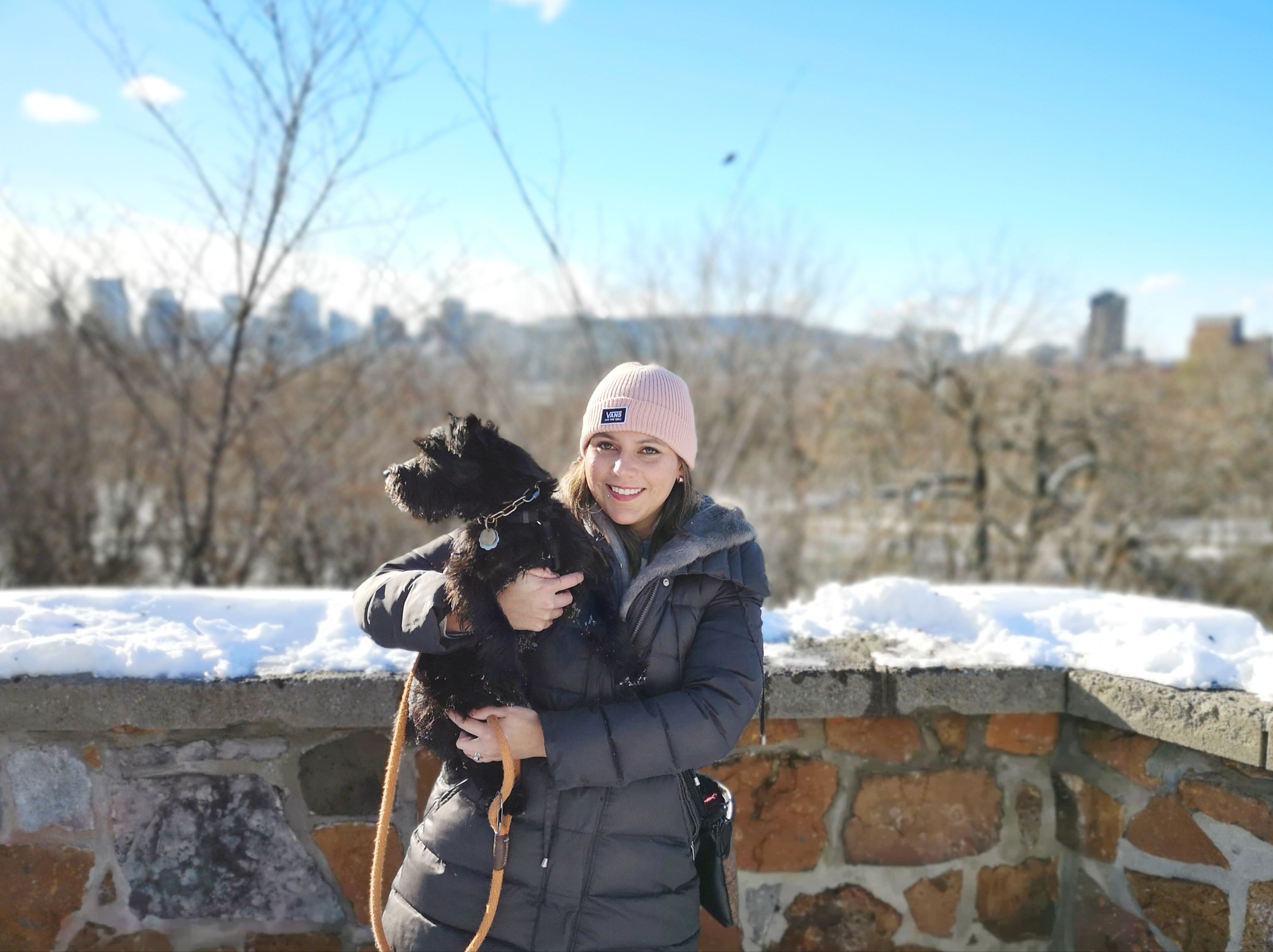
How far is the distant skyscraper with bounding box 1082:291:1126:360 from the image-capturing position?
12594mm

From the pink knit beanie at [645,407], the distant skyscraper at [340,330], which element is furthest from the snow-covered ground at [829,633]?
the distant skyscraper at [340,330]

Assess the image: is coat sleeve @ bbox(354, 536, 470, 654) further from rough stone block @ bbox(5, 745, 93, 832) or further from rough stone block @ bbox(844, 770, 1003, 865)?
rough stone block @ bbox(844, 770, 1003, 865)

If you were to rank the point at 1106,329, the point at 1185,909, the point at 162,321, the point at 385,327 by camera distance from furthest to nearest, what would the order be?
the point at 1106,329 < the point at 385,327 < the point at 162,321 < the point at 1185,909

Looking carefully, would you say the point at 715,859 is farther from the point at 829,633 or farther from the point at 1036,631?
the point at 1036,631

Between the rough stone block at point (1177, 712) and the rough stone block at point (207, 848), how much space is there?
205 centimetres

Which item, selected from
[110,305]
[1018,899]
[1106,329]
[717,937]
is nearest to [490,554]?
[717,937]

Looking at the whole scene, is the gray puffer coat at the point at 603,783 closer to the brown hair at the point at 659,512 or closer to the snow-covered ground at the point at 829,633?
the brown hair at the point at 659,512

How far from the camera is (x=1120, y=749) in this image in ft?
7.38

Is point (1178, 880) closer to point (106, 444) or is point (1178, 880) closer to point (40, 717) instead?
point (40, 717)

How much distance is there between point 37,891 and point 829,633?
7.11 feet

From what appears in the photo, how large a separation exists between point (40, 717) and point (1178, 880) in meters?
2.75


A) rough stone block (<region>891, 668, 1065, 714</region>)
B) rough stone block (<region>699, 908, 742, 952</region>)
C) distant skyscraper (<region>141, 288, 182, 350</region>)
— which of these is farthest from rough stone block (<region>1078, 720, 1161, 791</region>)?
distant skyscraper (<region>141, 288, 182, 350</region>)

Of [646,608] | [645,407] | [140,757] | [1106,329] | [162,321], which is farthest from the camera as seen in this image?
[1106,329]

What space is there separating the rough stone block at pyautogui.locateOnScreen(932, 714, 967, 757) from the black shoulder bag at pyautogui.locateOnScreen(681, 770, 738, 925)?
863 mm
